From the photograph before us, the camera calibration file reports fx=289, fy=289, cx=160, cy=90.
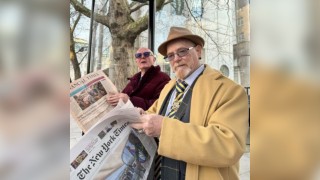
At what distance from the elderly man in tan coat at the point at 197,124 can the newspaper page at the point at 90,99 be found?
19 cm

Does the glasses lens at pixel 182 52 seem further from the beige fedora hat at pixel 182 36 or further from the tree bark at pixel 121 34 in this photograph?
the tree bark at pixel 121 34

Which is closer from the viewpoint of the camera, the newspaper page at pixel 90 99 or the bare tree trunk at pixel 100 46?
the newspaper page at pixel 90 99

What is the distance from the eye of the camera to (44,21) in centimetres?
40

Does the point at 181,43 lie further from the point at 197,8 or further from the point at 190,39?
the point at 197,8

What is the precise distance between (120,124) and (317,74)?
2.77ft

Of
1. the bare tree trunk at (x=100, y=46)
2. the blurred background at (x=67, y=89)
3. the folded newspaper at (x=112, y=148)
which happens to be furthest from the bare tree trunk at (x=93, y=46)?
the blurred background at (x=67, y=89)

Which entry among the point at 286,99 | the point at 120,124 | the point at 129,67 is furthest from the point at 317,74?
the point at 129,67

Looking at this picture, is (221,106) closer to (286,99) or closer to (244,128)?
(244,128)

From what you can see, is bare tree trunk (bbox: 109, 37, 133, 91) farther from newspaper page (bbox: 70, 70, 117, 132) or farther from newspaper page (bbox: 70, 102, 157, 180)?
newspaper page (bbox: 70, 102, 157, 180)

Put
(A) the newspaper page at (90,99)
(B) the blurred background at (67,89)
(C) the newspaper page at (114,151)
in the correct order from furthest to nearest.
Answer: (A) the newspaper page at (90,99) < (C) the newspaper page at (114,151) < (B) the blurred background at (67,89)

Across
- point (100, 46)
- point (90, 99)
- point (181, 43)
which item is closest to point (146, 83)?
point (181, 43)

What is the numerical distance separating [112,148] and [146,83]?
1311mm

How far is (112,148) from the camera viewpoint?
1.09 m

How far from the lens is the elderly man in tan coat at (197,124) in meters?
1.05
